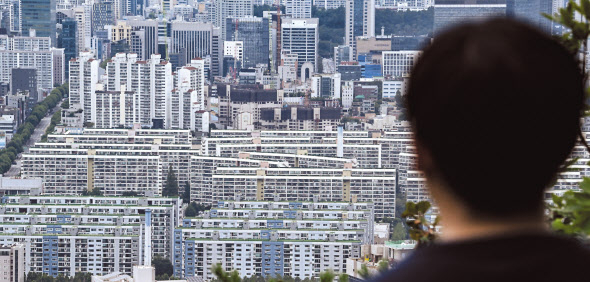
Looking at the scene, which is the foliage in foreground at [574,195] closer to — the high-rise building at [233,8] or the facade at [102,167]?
the facade at [102,167]

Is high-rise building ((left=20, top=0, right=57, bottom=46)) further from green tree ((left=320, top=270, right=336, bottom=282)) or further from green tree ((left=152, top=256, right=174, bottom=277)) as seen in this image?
green tree ((left=320, top=270, right=336, bottom=282))

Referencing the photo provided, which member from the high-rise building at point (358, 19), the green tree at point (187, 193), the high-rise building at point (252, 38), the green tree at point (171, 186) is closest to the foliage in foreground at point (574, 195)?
the green tree at point (187, 193)

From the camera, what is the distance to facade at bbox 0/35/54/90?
73.6ft

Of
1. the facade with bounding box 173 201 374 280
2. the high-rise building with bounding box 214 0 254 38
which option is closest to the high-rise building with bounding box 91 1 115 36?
the high-rise building with bounding box 214 0 254 38

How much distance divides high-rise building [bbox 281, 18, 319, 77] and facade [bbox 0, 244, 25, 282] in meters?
15.6

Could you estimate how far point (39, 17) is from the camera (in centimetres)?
2641

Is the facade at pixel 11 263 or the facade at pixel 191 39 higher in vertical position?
the facade at pixel 191 39

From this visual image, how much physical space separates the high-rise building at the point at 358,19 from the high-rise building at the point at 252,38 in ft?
6.12

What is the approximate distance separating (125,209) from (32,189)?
1.62 m

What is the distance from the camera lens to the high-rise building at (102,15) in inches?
1187

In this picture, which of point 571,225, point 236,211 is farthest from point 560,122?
point 236,211

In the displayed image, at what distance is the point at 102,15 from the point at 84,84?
1326 centimetres

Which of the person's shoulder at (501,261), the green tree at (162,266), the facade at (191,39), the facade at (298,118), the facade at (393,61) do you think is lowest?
the green tree at (162,266)

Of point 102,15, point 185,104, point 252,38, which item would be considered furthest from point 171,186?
point 102,15
